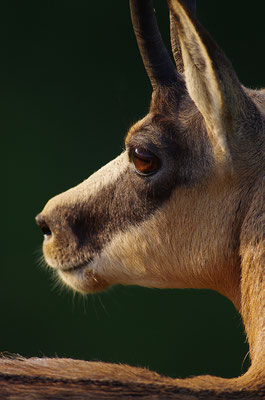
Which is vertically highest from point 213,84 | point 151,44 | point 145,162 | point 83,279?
point 151,44

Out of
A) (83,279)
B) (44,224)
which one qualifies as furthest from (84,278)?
(44,224)

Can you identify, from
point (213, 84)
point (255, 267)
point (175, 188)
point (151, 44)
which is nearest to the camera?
point (213, 84)

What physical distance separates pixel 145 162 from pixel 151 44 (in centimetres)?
39

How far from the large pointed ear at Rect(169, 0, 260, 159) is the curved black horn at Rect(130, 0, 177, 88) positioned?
364mm

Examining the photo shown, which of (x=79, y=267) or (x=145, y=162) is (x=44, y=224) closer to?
(x=79, y=267)

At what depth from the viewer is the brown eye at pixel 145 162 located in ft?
6.44

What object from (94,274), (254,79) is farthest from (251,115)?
(254,79)

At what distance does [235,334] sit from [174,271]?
8.03 feet

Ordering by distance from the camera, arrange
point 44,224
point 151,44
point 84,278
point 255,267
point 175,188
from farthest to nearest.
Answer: point 44,224, point 84,278, point 151,44, point 175,188, point 255,267

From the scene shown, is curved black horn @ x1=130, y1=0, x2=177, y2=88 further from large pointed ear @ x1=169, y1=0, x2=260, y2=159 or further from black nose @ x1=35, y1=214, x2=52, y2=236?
black nose @ x1=35, y1=214, x2=52, y2=236

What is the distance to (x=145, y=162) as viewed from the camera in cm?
198

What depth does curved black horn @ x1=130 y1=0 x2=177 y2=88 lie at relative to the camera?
2.09 meters

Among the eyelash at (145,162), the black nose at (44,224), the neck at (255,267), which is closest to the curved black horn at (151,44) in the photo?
the eyelash at (145,162)

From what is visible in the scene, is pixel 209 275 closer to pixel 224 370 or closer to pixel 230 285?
pixel 230 285
